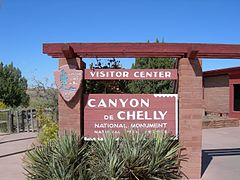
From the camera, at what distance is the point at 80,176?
652 cm

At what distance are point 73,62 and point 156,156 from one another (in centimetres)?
300

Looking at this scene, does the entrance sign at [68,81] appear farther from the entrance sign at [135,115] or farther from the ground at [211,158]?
the ground at [211,158]

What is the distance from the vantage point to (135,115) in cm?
868

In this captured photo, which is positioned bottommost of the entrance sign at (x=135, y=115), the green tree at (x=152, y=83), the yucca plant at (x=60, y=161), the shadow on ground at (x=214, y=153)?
the shadow on ground at (x=214, y=153)

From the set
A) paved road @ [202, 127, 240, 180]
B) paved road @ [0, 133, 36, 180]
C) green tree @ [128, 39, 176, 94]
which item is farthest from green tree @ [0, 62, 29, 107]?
paved road @ [202, 127, 240, 180]

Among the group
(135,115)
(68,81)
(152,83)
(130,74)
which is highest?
(130,74)

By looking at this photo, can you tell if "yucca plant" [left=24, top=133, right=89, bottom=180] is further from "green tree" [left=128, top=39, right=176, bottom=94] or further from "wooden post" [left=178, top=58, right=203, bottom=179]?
"green tree" [left=128, top=39, right=176, bottom=94]

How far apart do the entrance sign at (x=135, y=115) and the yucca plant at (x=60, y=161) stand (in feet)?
4.24

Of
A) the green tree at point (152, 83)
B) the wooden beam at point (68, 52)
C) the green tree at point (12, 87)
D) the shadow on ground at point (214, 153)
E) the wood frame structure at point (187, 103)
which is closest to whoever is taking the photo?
the wooden beam at point (68, 52)

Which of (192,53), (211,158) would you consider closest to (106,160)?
(192,53)

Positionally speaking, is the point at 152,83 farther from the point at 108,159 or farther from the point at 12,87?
the point at 12,87

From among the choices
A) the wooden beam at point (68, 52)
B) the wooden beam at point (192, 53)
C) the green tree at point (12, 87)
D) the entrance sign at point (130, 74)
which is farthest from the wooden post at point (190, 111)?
the green tree at point (12, 87)

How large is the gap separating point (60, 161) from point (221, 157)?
6.13m

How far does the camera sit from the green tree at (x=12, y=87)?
36.0 metres
